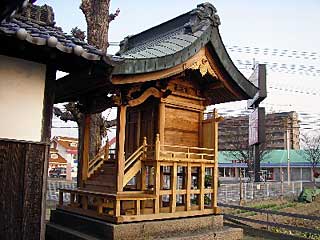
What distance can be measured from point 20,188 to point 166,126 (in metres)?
4.46

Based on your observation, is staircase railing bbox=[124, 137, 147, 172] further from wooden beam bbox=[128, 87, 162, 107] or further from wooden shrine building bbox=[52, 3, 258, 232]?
wooden beam bbox=[128, 87, 162, 107]

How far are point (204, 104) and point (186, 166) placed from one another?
6.47ft

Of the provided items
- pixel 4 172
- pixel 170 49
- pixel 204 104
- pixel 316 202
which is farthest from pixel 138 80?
pixel 316 202

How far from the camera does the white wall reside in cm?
429

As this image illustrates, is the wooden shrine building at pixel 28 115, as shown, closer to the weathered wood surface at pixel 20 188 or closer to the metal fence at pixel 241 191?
the weathered wood surface at pixel 20 188

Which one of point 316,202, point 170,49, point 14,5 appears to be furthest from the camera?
point 316,202

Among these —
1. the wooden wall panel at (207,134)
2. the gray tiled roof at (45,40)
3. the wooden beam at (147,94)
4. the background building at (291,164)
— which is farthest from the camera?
the background building at (291,164)

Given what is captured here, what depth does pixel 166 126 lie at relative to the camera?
819 centimetres

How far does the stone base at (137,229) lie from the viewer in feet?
22.0

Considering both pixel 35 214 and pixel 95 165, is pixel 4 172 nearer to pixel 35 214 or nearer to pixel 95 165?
pixel 35 214

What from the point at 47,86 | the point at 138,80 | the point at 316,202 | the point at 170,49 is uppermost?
the point at 170,49

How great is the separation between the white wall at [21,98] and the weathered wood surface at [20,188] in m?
0.24

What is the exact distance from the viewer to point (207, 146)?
28.5 feet

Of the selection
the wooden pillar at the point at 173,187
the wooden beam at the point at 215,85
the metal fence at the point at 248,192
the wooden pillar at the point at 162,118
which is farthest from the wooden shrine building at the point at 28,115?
the metal fence at the point at 248,192
